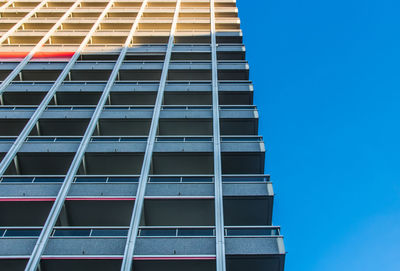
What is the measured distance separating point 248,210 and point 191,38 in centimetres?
2137

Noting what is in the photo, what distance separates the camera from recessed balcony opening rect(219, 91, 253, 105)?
2706 cm

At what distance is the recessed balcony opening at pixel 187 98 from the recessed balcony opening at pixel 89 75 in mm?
5875

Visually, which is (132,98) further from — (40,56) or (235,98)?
(40,56)

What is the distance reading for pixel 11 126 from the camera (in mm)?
23953

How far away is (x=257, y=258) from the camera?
15328 mm

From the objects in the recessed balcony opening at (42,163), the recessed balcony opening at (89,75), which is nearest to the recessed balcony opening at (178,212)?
the recessed balcony opening at (42,163)

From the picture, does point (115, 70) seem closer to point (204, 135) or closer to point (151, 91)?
point (151, 91)

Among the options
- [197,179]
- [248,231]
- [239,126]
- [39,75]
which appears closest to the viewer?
[248,231]

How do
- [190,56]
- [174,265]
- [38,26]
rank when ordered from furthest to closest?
[38,26] < [190,56] < [174,265]

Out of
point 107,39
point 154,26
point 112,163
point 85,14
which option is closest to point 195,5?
point 154,26

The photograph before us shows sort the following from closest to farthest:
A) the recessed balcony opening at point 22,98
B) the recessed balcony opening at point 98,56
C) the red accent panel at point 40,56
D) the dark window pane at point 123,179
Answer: the dark window pane at point 123,179
the recessed balcony opening at point 22,98
the red accent panel at point 40,56
the recessed balcony opening at point 98,56

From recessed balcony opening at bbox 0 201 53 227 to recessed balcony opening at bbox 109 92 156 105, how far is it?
10.3 m

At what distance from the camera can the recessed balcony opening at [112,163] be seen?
2078 centimetres

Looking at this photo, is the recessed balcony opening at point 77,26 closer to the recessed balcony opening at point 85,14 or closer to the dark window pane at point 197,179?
the recessed balcony opening at point 85,14
